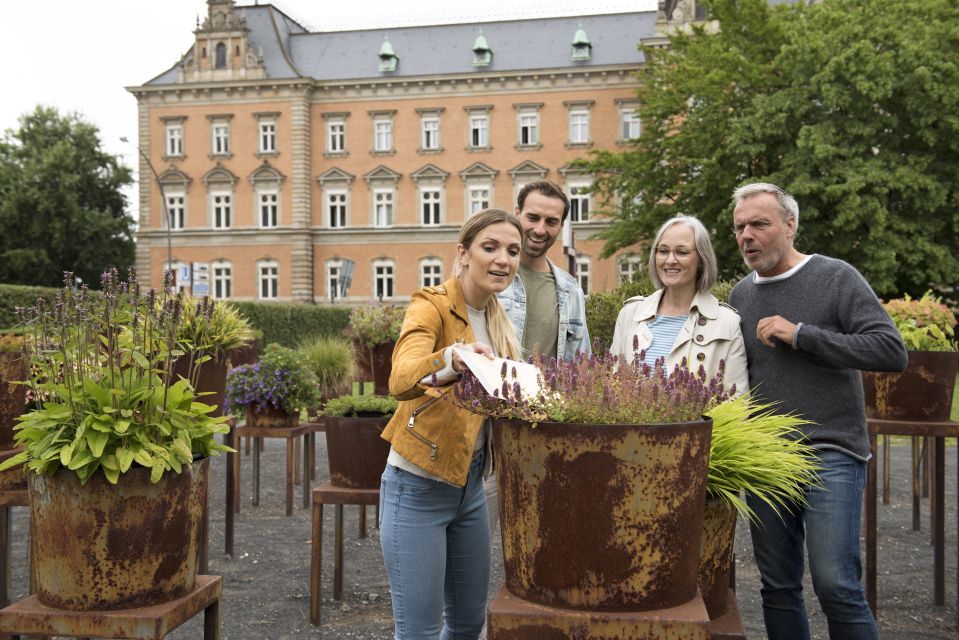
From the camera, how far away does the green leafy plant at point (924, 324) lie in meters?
5.41

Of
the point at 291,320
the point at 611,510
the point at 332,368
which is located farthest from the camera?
the point at 291,320

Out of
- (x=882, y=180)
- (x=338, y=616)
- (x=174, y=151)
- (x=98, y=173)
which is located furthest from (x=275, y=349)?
(x=98, y=173)

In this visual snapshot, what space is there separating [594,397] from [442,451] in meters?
0.76

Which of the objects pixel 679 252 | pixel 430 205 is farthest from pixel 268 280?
pixel 679 252

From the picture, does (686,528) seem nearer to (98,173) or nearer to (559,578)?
(559,578)

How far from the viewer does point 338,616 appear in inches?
197

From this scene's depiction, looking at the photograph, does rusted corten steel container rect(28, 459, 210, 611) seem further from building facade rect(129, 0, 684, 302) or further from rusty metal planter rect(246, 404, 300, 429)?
building facade rect(129, 0, 684, 302)

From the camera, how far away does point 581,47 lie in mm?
40406

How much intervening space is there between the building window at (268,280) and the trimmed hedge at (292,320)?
9363mm

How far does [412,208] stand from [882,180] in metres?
23.3

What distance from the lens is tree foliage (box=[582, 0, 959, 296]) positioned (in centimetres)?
2138

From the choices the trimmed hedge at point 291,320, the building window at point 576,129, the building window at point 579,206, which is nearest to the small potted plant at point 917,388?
the trimmed hedge at point 291,320

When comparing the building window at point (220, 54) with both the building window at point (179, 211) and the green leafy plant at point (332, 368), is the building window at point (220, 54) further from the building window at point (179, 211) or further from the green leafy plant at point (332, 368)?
the green leafy plant at point (332, 368)

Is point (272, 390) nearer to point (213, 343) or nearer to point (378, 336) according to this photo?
point (213, 343)
